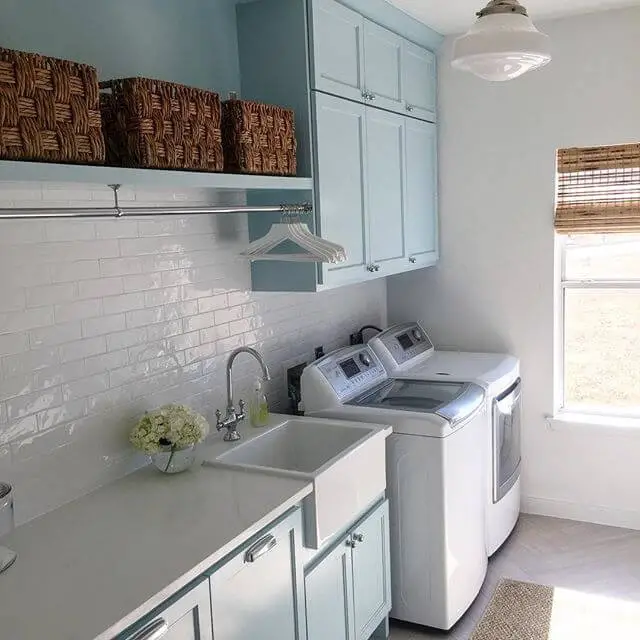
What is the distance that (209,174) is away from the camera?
2.27 meters

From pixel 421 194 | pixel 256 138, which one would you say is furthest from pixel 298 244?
pixel 421 194

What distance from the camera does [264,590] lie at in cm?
215

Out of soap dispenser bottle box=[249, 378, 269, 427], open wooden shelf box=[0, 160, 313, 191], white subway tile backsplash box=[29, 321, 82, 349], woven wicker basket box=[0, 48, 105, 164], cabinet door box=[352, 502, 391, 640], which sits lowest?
cabinet door box=[352, 502, 391, 640]

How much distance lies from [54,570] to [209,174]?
120cm

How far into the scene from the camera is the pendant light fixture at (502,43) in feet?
6.56

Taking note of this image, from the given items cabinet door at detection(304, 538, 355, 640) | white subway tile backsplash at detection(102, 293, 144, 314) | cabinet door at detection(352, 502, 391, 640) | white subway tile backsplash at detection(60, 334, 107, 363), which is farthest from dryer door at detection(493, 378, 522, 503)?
white subway tile backsplash at detection(60, 334, 107, 363)

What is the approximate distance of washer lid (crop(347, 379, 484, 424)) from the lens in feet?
10.0

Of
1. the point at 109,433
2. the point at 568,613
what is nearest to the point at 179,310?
the point at 109,433

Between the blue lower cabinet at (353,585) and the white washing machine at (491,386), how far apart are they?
76 centimetres

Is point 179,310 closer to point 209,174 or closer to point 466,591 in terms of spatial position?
point 209,174

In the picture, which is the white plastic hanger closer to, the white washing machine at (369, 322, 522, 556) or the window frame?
the white washing machine at (369, 322, 522, 556)

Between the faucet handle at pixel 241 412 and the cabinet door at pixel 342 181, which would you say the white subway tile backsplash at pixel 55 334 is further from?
the cabinet door at pixel 342 181

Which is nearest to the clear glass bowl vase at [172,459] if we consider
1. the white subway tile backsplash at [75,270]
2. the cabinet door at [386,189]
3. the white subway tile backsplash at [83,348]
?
the white subway tile backsplash at [83,348]

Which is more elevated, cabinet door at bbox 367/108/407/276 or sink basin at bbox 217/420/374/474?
cabinet door at bbox 367/108/407/276
